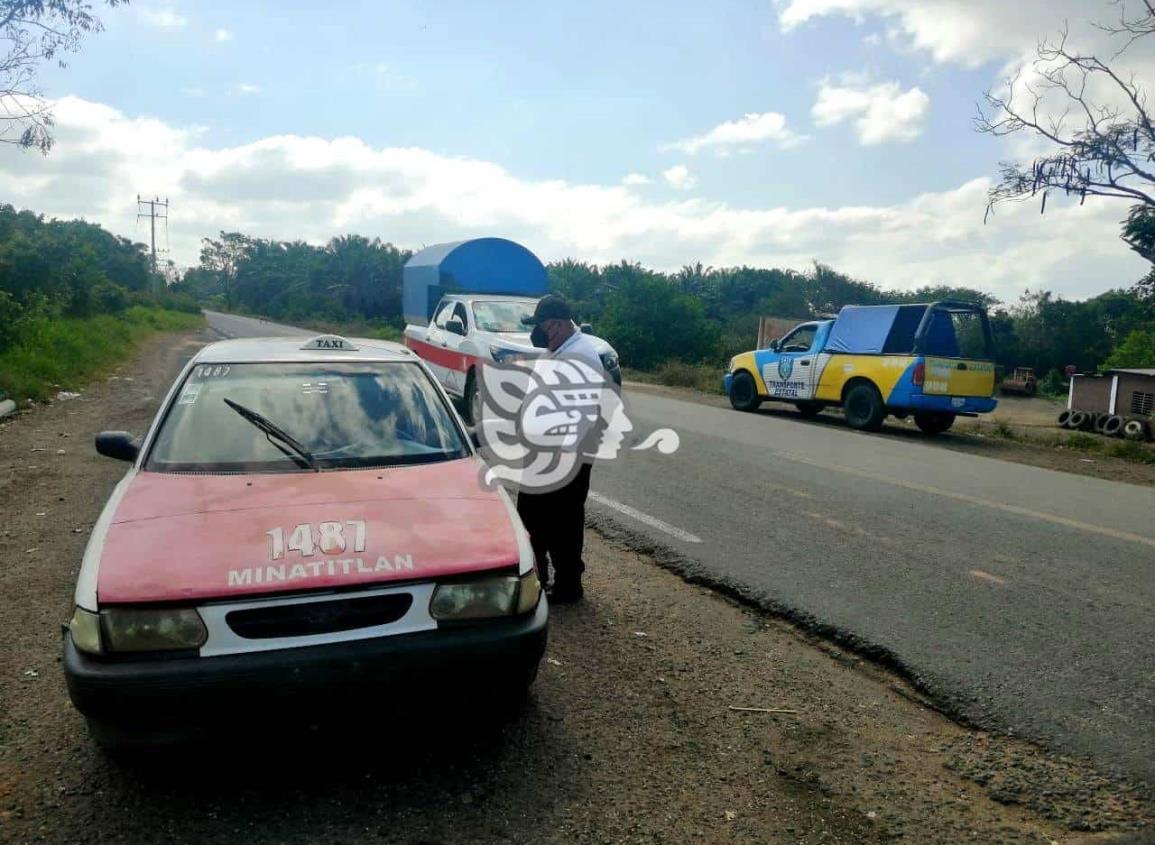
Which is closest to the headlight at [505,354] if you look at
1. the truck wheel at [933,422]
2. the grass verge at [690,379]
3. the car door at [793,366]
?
the car door at [793,366]

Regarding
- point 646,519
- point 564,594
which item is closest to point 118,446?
point 564,594

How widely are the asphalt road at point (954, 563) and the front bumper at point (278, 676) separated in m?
2.19

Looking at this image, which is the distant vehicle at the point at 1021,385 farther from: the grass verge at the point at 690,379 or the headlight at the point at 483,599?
the headlight at the point at 483,599

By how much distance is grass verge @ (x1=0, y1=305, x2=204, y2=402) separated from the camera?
13.1 meters

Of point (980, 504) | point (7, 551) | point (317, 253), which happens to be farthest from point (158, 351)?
point (317, 253)

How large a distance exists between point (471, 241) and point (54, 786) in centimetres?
1347

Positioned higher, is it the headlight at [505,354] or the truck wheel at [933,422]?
the headlight at [505,354]

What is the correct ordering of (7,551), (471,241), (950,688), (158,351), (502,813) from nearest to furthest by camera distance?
(502,813)
(950,688)
(7,551)
(471,241)
(158,351)

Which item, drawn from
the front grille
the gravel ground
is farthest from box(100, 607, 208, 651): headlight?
the gravel ground

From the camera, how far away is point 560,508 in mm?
4715

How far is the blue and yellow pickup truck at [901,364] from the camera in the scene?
530 inches

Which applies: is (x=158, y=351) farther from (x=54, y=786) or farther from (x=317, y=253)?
(x=317, y=253)

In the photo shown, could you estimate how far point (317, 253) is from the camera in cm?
7244

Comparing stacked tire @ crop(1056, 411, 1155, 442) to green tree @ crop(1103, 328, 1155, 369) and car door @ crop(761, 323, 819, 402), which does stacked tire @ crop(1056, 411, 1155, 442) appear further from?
green tree @ crop(1103, 328, 1155, 369)
